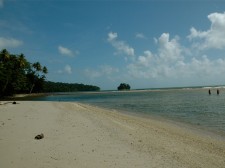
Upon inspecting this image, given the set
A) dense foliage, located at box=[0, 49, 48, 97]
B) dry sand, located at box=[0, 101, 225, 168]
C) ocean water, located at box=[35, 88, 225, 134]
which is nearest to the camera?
dry sand, located at box=[0, 101, 225, 168]

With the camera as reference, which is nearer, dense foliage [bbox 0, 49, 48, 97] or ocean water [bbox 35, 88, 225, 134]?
ocean water [bbox 35, 88, 225, 134]

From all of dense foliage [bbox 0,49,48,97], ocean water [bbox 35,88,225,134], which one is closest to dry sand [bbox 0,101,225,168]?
ocean water [bbox 35,88,225,134]

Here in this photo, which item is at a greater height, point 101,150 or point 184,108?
point 184,108

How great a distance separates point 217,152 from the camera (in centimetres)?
980

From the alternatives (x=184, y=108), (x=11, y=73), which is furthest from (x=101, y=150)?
(x=11, y=73)

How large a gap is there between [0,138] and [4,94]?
216 feet

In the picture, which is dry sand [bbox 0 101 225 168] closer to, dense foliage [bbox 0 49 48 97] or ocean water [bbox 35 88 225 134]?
ocean water [bbox 35 88 225 134]

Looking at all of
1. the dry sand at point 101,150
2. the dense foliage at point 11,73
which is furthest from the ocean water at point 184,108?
the dense foliage at point 11,73

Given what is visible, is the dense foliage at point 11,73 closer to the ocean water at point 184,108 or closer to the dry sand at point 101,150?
the ocean water at point 184,108

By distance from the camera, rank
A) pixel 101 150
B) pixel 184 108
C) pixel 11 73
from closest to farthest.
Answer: pixel 101 150, pixel 184 108, pixel 11 73

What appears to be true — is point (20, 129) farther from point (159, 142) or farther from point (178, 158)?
point (178, 158)

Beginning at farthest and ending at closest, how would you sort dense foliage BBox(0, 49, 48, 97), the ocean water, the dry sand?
dense foliage BBox(0, 49, 48, 97) < the ocean water < the dry sand

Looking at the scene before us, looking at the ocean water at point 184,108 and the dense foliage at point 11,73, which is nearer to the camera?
the ocean water at point 184,108

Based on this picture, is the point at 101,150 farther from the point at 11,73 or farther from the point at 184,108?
the point at 11,73
